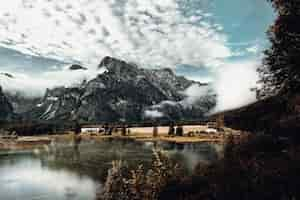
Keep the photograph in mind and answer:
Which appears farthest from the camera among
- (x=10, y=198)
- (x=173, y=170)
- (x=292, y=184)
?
(x=10, y=198)

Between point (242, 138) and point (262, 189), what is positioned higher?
point (242, 138)

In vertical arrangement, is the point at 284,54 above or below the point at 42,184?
above

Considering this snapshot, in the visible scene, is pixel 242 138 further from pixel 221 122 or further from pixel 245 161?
pixel 245 161

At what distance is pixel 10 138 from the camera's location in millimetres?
168875

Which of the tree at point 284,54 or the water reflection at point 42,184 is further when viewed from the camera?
the water reflection at point 42,184

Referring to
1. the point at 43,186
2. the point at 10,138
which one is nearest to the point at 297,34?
the point at 43,186

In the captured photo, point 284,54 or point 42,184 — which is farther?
point 42,184

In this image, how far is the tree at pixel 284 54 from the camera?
1428 centimetres

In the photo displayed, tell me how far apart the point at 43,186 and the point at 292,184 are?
43086mm

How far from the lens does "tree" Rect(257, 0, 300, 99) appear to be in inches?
562

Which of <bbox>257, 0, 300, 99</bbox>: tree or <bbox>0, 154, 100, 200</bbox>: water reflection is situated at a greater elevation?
<bbox>257, 0, 300, 99</bbox>: tree

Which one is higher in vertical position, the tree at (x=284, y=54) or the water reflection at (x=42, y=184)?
the tree at (x=284, y=54)

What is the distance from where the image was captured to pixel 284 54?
14.7 meters

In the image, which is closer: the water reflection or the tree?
the tree
